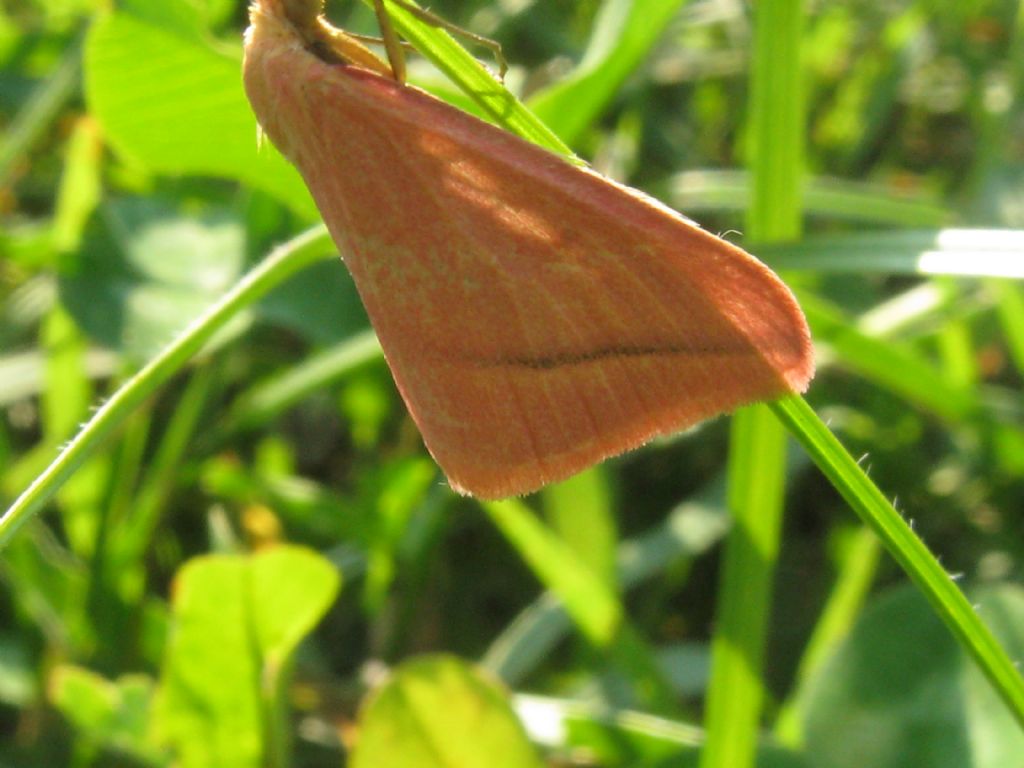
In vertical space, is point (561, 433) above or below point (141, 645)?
above

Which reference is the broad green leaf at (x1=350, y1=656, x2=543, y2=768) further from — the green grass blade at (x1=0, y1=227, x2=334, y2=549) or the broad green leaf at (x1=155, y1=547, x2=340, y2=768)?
the green grass blade at (x1=0, y1=227, x2=334, y2=549)

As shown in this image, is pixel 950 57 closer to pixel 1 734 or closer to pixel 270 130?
pixel 270 130

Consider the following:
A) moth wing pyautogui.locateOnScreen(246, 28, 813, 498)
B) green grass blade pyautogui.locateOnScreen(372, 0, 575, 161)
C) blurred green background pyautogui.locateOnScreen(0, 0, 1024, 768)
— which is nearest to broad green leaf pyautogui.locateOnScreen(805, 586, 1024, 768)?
blurred green background pyautogui.locateOnScreen(0, 0, 1024, 768)

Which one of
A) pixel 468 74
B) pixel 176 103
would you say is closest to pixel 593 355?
pixel 468 74

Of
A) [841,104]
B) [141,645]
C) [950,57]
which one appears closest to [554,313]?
[141,645]

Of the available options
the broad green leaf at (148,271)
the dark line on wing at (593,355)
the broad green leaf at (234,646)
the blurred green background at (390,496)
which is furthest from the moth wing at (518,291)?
the broad green leaf at (148,271)
